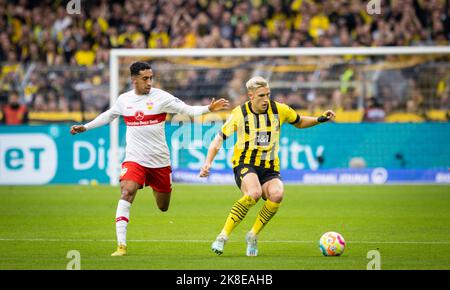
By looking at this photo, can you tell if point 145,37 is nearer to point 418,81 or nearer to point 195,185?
point 195,185

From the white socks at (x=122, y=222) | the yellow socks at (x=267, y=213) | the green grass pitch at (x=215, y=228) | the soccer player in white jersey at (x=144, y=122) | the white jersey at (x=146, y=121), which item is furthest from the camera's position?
the white jersey at (x=146, y=121)

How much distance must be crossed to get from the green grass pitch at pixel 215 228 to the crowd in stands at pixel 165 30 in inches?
153

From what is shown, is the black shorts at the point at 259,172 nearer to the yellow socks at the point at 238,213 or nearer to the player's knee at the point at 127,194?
the yellow socks at the point at 238,213

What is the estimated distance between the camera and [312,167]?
2319 centimetres

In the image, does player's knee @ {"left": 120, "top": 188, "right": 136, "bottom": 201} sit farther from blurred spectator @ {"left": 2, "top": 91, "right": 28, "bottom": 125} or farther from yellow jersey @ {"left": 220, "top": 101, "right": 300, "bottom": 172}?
blurred spectator @ {"left": 2, "top": 91, "right": 28, "bottom": 125}

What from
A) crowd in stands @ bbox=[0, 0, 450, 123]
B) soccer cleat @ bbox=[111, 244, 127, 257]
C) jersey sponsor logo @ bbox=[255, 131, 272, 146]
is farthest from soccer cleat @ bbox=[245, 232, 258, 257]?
crowd in stands @ bbox=[0, 0, 450, 123]

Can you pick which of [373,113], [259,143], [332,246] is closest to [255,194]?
[259,143]

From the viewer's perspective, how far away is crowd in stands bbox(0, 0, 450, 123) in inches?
990

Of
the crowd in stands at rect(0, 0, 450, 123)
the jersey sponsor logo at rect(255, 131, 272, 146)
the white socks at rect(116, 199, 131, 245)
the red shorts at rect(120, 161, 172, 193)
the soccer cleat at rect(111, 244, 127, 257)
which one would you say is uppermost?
the crowd in stands at rect(0, 0, 450, 123)

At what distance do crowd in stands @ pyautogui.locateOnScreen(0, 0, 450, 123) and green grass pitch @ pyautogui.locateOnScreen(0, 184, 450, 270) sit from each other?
12.7 feet

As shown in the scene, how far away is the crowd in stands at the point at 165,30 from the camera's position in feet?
82.5

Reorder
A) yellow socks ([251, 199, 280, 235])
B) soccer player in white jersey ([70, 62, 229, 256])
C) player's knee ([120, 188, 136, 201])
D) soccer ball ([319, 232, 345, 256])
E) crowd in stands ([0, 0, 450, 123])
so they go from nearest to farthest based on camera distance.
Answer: soccer ball ([319, 232, 345, 256]) < yellow socks ([251, 199, 280, 235]) < player's knee ([120, 188, 136, 201]) < soccer player in white jersey ([70, 62, 229, 256]) < crowd in stands ([0, 0, 450, 123])

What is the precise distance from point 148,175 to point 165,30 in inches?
632

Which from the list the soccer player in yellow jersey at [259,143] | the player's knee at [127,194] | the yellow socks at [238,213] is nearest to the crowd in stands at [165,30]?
the soccer player in yellow jersey at [259,143]
